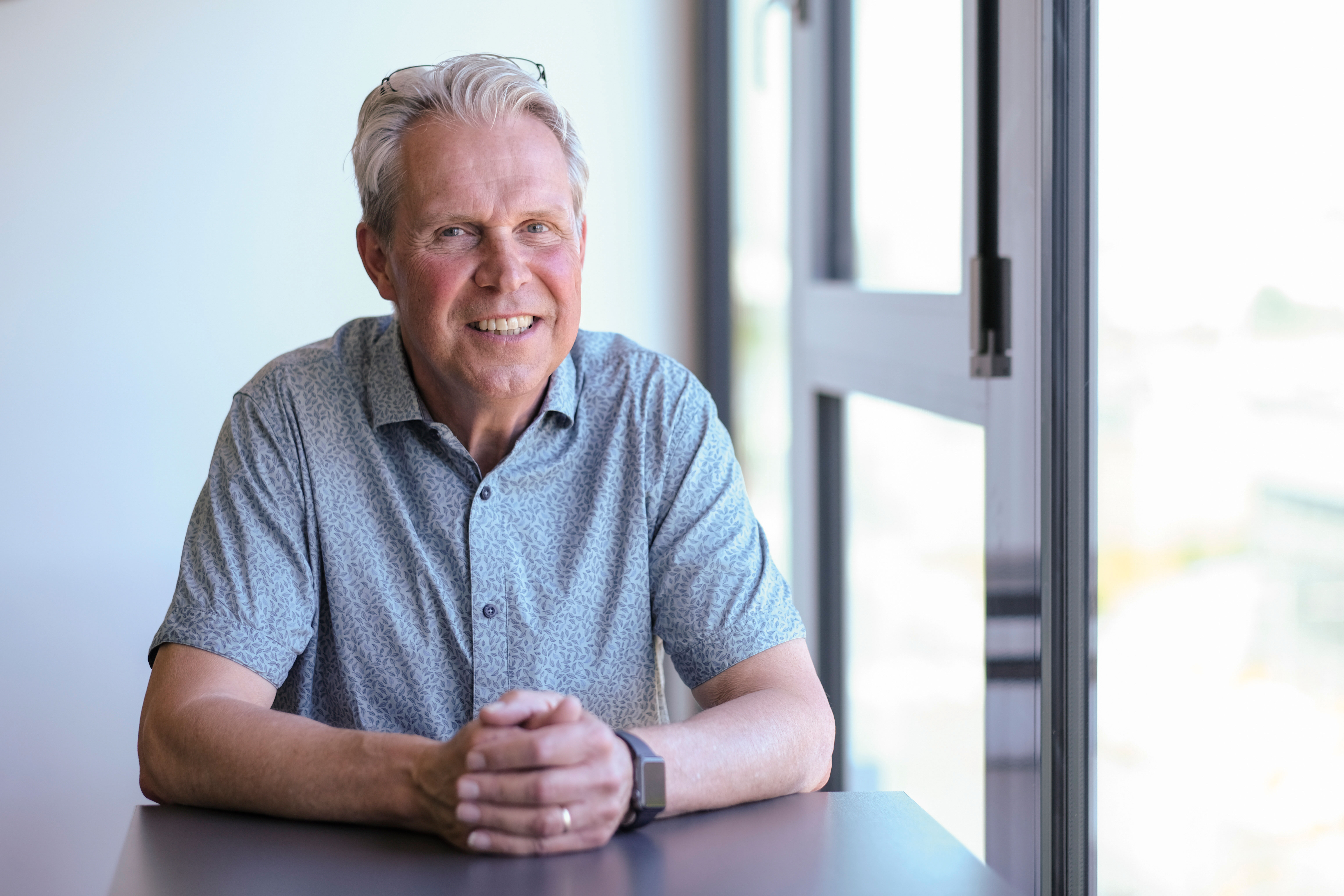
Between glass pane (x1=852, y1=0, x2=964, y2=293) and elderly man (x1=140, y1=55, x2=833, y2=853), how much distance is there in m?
0.52

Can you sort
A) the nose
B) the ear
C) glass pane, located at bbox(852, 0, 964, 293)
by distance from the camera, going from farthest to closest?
1. glass pane, located at bbox(852, 0, 964, 293)
2. the ear
3. the nose

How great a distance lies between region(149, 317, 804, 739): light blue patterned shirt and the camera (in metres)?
1.29

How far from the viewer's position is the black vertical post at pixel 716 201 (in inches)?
99.5

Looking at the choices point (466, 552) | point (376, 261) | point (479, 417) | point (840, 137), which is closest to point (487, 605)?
point (466, 552)

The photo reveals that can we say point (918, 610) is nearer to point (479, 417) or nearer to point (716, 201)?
point (479, 417)

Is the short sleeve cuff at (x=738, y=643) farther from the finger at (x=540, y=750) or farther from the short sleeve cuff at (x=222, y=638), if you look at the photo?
the short sleeve cuff at (x=222, y=638)

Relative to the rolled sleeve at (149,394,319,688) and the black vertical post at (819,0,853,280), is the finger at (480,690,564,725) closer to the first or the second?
the rolled sleeve at (149,394,319,688)

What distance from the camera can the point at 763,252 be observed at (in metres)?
2.54

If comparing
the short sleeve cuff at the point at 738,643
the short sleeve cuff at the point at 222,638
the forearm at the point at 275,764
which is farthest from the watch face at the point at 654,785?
the short sleeve cuff at the point at 222,638

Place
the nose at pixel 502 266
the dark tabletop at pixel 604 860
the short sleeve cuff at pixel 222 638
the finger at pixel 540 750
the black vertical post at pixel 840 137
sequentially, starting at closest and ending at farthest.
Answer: the dark tabletop at pixel 604 860, the finger at pixel 540 750, the short sleeve cuff at pixel 222 638, the nose at pixel 502 266, the black vertical post at pixel 840 137

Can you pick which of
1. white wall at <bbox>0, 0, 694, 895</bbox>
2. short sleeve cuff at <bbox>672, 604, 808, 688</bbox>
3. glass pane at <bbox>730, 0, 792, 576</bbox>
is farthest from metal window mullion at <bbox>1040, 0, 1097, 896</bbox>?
white wall at <bbox>0, 0, 694, 895</bbox>
